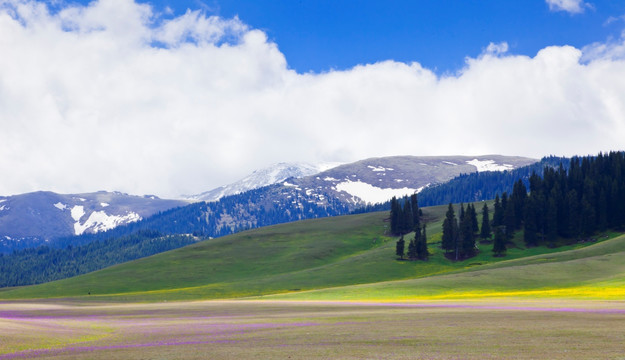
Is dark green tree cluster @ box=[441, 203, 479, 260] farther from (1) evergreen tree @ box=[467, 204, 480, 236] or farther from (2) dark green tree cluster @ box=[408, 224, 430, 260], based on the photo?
(2) dark green tree cluster @ box=[408, 224, 430, 260]

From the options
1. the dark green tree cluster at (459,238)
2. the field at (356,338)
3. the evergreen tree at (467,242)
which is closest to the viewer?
the field at (356,338)

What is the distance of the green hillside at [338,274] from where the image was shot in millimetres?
88375

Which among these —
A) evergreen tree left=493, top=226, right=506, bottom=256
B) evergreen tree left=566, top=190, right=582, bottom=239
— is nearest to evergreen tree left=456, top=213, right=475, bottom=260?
evergreen tree left=493, top=226, right=506, bottom=256

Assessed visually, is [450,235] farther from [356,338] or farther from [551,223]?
[356,338]

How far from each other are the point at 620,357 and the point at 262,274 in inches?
5693

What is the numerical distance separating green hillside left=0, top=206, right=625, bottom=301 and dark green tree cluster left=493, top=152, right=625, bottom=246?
7491 mm

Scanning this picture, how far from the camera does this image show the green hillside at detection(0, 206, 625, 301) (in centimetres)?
8838

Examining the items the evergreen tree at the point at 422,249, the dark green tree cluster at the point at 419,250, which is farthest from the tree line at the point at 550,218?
the dark green tree cluster at the point at 419,250

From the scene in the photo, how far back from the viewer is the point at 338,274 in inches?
5482

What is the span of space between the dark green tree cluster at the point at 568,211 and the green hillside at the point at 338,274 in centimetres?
749

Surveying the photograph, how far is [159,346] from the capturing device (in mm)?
28922

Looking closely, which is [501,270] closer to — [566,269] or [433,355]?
[566,269]

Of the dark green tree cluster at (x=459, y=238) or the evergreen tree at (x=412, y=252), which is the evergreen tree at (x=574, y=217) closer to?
the dark green tree cluster at (x=459, y=238)

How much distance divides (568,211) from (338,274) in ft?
250
